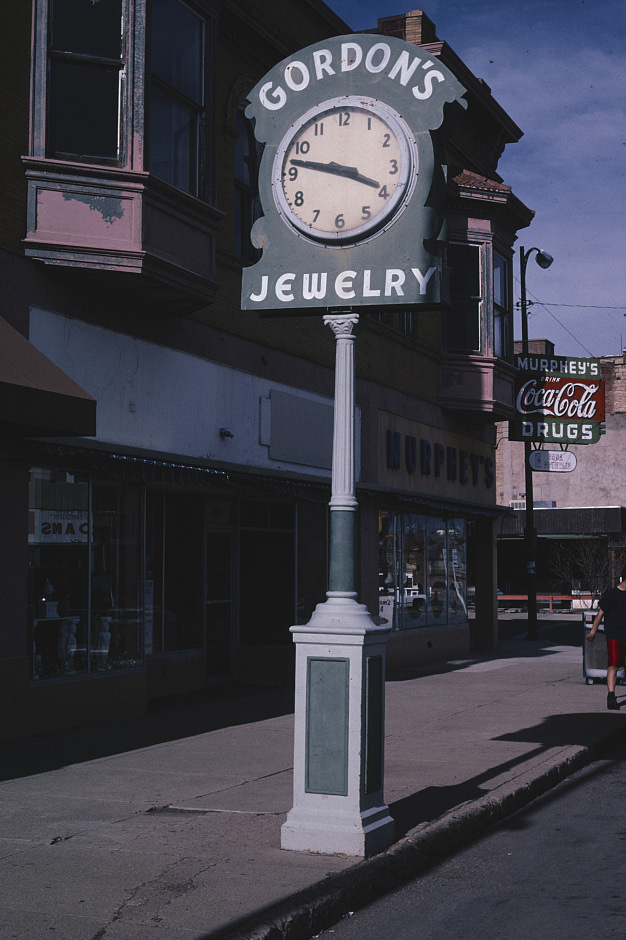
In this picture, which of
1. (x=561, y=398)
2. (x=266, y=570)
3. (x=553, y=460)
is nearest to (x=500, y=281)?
(x=561, y=398)

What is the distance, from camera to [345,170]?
786 centimetres

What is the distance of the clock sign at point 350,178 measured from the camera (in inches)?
301

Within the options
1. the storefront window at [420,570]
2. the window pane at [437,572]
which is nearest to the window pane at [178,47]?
the storefront window at [420,570]

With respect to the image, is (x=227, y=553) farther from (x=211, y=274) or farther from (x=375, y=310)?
(x=375, y=310)

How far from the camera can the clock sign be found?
7.64 meters

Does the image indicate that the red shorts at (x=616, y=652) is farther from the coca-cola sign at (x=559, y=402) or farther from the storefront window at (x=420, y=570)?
the coca-cola sign at (x=559, y=402)

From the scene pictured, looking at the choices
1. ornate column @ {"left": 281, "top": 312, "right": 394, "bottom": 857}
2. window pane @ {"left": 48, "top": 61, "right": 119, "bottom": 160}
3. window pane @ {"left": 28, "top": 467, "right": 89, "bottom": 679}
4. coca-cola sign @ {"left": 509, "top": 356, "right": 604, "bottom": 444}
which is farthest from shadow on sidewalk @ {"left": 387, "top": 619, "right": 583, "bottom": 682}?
ornate column @ {"left": 281, "top": 312, "right": 394, "bottom": 857}

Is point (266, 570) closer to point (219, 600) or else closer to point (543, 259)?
point (219, 600)

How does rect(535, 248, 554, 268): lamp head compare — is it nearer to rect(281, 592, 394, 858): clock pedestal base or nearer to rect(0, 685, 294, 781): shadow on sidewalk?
rect(0, 685, 294, 781): shadow on sidewalk

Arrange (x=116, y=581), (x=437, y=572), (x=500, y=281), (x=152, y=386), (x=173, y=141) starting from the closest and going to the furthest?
1. (x=116, y=581)
2. (x=152, y=386)
3. (x=173, y=141)
4. (x=437, y=572)
5. (x=500, y=281)

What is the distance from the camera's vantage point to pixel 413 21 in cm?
2277

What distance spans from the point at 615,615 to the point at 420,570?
24.3 ft

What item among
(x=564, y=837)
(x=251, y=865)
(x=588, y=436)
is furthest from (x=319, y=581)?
(x=251, y=865)

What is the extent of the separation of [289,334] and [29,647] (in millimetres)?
6787
